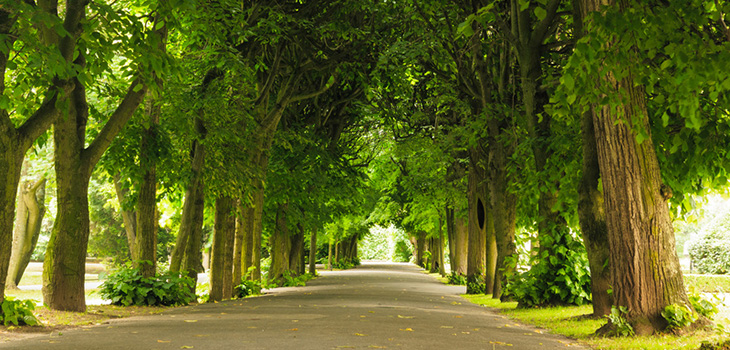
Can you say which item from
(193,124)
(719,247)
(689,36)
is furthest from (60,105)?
(719,247)

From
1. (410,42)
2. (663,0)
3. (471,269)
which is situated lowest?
Answer: (471,269)

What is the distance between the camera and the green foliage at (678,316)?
782 centimetres

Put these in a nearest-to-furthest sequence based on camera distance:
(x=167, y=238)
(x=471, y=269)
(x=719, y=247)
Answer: (x=471, y=269) → (x=719, y=247) → (x=167, y=238)

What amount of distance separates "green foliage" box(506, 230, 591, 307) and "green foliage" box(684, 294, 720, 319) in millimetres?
4239

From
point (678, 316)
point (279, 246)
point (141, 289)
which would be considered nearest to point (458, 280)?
point (279, 246)

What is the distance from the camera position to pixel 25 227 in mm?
25766

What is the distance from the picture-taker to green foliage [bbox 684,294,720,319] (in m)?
8.24

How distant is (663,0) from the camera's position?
8.20 m

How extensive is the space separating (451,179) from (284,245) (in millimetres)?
7915

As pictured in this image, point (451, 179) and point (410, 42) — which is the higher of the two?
point (410, 42)

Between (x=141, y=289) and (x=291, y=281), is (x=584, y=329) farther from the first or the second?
(x=291, y=281)

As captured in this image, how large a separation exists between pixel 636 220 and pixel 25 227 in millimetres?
24290

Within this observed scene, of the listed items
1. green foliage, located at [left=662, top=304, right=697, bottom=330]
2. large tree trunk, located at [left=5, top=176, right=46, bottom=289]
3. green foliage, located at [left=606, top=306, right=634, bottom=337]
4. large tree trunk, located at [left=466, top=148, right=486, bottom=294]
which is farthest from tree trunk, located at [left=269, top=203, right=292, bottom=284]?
green foliage, located at [left=662, top=304, right=697, bottom=330]

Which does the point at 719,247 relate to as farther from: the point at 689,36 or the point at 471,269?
the point at 689,36
